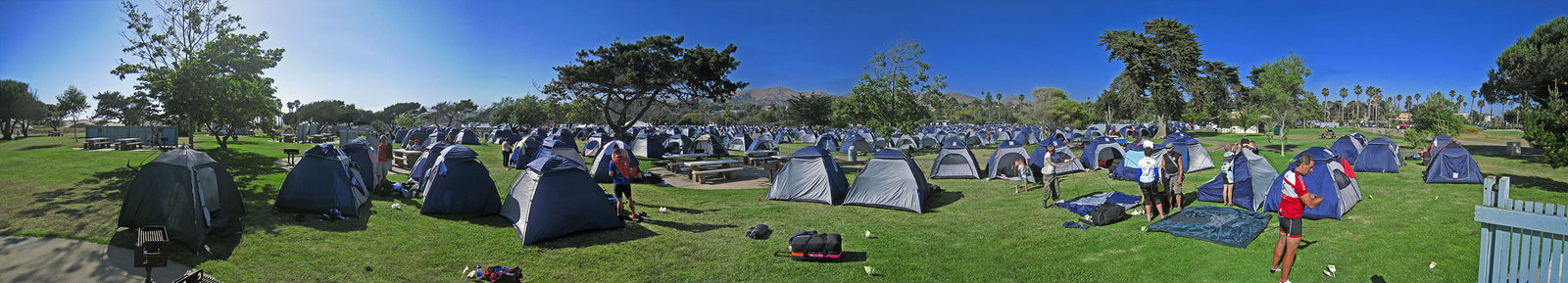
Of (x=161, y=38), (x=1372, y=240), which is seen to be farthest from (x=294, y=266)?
(x=161, y=38)

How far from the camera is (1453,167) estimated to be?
12.9 metres

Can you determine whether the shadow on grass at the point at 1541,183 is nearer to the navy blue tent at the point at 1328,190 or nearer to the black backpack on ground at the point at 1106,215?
the navy blue tent at the point at 1328,190

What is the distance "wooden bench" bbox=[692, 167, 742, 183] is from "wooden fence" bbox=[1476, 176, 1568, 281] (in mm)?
13715

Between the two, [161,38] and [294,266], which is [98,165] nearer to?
[161,38]

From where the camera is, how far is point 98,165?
1505 centimetres

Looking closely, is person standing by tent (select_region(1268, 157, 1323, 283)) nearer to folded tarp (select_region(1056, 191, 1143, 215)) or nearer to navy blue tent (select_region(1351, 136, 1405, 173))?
folded tarp (select_region(1056, 191, 1143, 215))

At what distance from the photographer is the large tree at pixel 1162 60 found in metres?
38.0

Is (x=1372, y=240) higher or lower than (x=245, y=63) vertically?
lower

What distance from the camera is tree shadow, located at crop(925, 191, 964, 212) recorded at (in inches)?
469

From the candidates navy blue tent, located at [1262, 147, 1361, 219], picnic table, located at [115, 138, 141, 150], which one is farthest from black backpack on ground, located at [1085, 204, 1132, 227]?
picnic table, located at [115, 138, 141, 150]

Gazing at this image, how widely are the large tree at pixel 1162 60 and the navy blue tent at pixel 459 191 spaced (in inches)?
1582

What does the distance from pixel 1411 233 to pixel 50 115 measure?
6754cm

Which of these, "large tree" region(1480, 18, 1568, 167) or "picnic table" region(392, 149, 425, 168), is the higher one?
"large tree" region(1480, 18, 1568, 167)

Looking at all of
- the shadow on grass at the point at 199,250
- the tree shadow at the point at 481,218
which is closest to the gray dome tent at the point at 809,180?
the tree shadow at the point at 481,218
